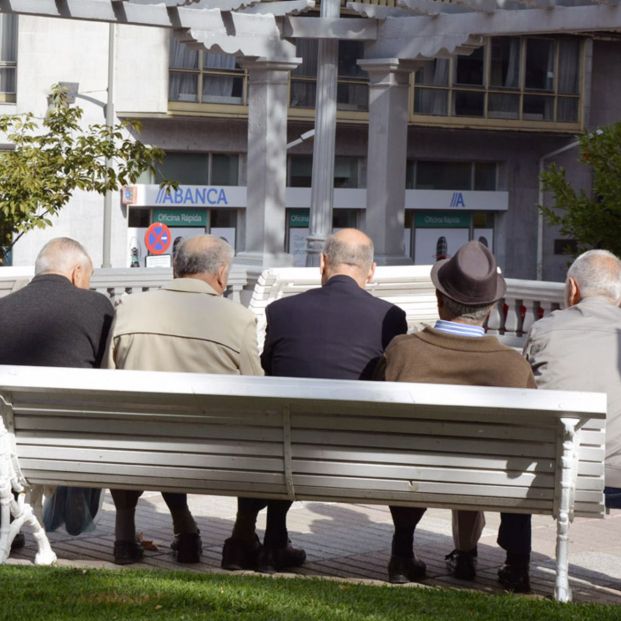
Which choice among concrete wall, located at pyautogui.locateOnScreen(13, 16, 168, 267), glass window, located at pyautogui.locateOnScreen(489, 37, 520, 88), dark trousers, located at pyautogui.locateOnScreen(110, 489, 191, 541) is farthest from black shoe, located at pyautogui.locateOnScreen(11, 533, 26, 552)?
glass window, located at pyautogui.locateOnScreen(489, 37, 520, 88)

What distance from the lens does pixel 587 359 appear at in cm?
659

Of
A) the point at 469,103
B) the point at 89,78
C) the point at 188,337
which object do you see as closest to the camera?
the point at 188,337

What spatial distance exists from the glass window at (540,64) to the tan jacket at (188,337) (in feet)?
138

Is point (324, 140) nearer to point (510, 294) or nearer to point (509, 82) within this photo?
point (510, 294)

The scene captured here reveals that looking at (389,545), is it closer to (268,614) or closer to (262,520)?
(262,520)

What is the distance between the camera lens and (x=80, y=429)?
6.39m

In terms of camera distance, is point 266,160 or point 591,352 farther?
point 266,160

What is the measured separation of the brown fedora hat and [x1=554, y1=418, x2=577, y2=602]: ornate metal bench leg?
29.4 inches

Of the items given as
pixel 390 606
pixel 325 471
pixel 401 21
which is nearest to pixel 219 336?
pixel 325 471

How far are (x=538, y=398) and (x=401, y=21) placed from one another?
12.5m

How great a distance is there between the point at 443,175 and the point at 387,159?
96.4 feet

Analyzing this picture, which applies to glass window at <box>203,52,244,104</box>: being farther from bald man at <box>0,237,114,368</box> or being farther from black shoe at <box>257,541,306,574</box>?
black shoe at <box>257,541,306,574</box>

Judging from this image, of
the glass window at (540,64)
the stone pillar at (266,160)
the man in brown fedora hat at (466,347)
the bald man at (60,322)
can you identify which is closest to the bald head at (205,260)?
the bald man at (60,322)

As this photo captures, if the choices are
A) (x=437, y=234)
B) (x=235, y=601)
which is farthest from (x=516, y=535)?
(x=437, y=234)
